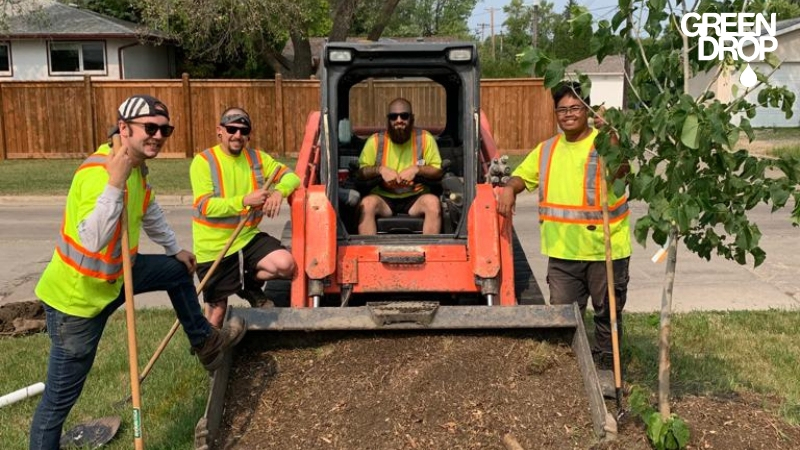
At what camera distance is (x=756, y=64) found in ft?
14.8

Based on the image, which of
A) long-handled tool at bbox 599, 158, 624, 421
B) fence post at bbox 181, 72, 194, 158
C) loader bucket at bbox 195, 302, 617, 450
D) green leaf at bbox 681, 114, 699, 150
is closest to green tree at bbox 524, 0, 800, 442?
green leaf at bbox 681, 114, 699, 150

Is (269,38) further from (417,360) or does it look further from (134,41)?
(417,360)

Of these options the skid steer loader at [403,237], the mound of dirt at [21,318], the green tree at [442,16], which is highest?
the green tree at [442,16]

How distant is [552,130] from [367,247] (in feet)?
56.9

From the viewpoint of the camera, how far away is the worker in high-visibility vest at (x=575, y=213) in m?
4.98

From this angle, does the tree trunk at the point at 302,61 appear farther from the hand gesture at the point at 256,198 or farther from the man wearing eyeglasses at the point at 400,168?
the hand gesture at the point at 256,198

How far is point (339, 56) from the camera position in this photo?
5836 mm

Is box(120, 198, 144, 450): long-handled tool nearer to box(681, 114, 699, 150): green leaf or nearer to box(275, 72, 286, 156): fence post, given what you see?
box(681, 114, 699, 150): green leaf

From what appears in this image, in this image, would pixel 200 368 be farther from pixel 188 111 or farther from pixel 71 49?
pixel 71 49

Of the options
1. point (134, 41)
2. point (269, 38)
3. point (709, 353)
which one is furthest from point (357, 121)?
point (134, 41)

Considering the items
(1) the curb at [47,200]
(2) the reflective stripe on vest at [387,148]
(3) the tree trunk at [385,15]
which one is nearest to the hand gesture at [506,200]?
(2) the reflective stripe on vest at [387,148]

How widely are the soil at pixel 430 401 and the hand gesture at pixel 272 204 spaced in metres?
0.89

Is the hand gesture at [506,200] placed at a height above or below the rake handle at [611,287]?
above

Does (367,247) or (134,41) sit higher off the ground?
(134,41)
